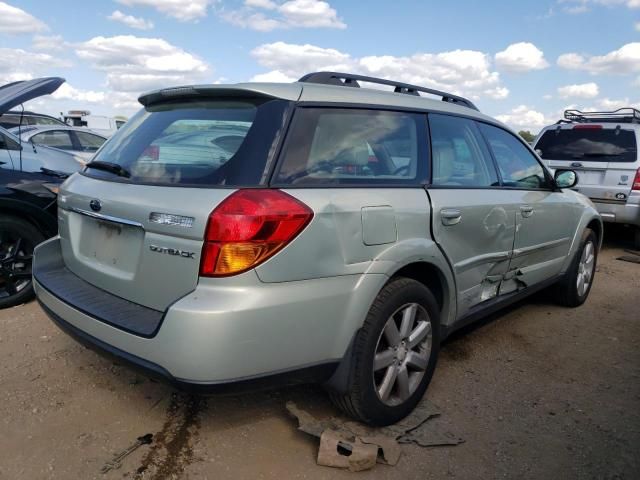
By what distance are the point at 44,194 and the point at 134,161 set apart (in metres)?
2.26

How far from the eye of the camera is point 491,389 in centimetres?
327

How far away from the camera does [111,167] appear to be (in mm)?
2719

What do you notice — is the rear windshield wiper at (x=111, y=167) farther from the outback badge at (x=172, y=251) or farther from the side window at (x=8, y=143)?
the side window at (x=8, y=143)

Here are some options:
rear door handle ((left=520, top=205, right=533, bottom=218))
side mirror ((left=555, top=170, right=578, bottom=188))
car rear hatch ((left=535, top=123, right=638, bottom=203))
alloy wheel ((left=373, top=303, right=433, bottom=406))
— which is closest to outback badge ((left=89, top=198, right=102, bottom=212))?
alloy wheel ((left=373, top=303, right=433, bottom=406))

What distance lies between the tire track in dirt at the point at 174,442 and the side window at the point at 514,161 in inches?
97.9

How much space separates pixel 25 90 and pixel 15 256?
1321 millimetres

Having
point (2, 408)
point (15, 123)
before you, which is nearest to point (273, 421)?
point (2, 408)

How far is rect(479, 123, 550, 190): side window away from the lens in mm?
3689

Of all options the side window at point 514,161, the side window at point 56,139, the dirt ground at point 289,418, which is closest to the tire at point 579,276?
the dirt ground at point 289,418

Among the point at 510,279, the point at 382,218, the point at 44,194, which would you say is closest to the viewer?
the point at 382,218

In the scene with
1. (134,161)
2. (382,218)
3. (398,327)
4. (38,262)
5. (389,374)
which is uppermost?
(134,161)

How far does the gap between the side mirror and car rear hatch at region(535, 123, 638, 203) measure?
2.71m

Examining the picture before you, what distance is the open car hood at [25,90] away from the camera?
398 cm

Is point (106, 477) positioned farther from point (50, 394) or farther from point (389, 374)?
point (389, 374)
